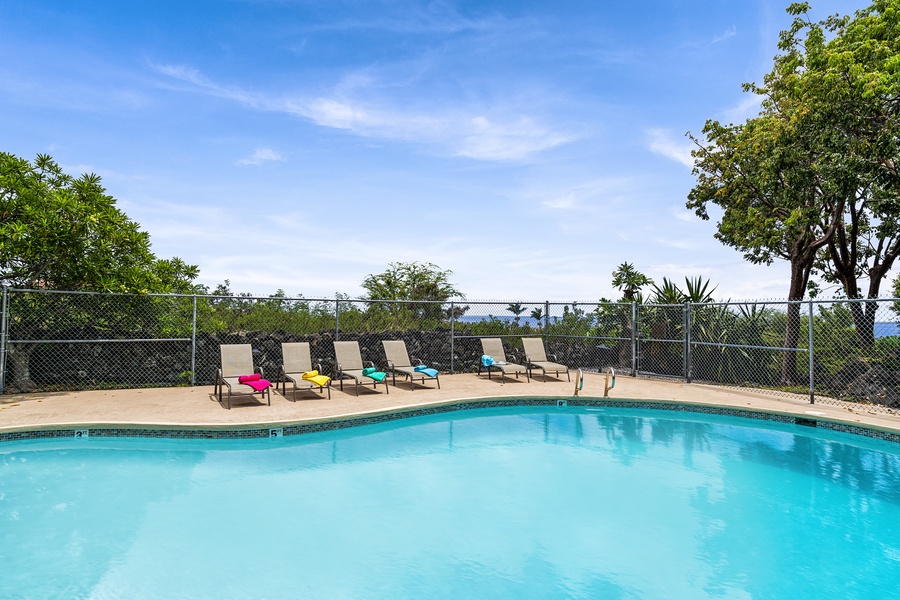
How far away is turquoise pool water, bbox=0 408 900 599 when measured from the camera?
11.7 feet

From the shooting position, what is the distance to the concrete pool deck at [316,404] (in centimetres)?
695

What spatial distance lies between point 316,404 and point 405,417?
4.73ft

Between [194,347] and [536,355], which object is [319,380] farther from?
[536,355]

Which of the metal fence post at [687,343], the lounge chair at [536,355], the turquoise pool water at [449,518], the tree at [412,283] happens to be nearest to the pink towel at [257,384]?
the turquoise pool water at [449,518]

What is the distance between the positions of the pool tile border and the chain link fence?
1.52 m

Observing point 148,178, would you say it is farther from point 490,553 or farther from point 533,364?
point 490,553

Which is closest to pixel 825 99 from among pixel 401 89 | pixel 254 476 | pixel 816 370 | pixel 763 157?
pixel 763 157

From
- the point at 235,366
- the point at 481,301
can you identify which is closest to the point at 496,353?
the point at 481,301

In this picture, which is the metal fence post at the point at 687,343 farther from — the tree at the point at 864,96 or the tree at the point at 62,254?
the tree at the point at 62,254

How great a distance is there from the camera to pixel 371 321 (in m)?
12.1

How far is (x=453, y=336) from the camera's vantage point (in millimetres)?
12352

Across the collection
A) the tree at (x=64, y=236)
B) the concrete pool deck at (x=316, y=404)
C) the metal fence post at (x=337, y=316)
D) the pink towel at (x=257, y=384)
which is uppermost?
the tree at (x=64, y=236)

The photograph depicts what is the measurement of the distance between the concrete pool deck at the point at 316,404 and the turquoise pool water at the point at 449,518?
A: 373mm

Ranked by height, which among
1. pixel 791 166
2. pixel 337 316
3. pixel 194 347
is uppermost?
pixel 791 166
